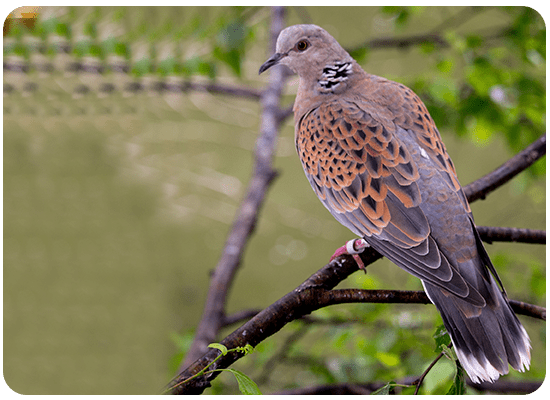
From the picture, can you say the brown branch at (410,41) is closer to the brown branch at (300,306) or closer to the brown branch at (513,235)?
the brown branch at (513,235)

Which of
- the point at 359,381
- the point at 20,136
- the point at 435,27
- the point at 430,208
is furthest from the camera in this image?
the point at 435,27

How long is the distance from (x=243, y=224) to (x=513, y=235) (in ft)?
3.94

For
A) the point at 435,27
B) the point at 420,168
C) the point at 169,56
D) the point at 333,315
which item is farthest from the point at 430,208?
the point at 435,27

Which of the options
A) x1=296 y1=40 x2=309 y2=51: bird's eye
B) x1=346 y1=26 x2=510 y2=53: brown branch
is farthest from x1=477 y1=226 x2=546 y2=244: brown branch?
x1=346 y1=26 x2=510 y2=53: brown branch

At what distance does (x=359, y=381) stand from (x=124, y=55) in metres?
1.76

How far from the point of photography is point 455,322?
1212mm

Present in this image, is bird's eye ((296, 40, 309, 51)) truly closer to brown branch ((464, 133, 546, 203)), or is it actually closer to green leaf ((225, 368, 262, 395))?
brown branch ((464, 133, 546, 203))

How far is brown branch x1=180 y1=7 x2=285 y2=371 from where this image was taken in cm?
203

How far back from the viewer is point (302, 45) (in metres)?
1.82

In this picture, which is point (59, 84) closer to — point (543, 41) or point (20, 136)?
point (20, 136)

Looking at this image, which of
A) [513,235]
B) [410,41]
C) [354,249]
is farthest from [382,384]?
[410,41]

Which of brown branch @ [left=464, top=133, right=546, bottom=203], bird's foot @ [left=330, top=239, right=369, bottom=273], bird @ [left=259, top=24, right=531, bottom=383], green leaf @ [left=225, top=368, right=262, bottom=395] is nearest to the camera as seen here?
green leaf @ [left=225, top=368, right=262, bottom=395]

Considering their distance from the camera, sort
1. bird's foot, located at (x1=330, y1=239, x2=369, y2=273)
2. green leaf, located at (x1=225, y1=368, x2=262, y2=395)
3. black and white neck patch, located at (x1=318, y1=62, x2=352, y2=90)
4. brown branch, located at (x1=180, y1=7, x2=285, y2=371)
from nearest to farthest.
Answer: green leaf, located at (x1=225, y1=368, x2=262, y2=395) < bird's foot, located at (x1=330, y1=239, x2=369, y2=273) < black and white neck patch, located at (x1=318, y1=62, x2=352, y2=90) < brown branch, located at (x1=180, y1=7, x2=285, y2=371)

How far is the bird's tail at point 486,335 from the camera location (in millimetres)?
1164
